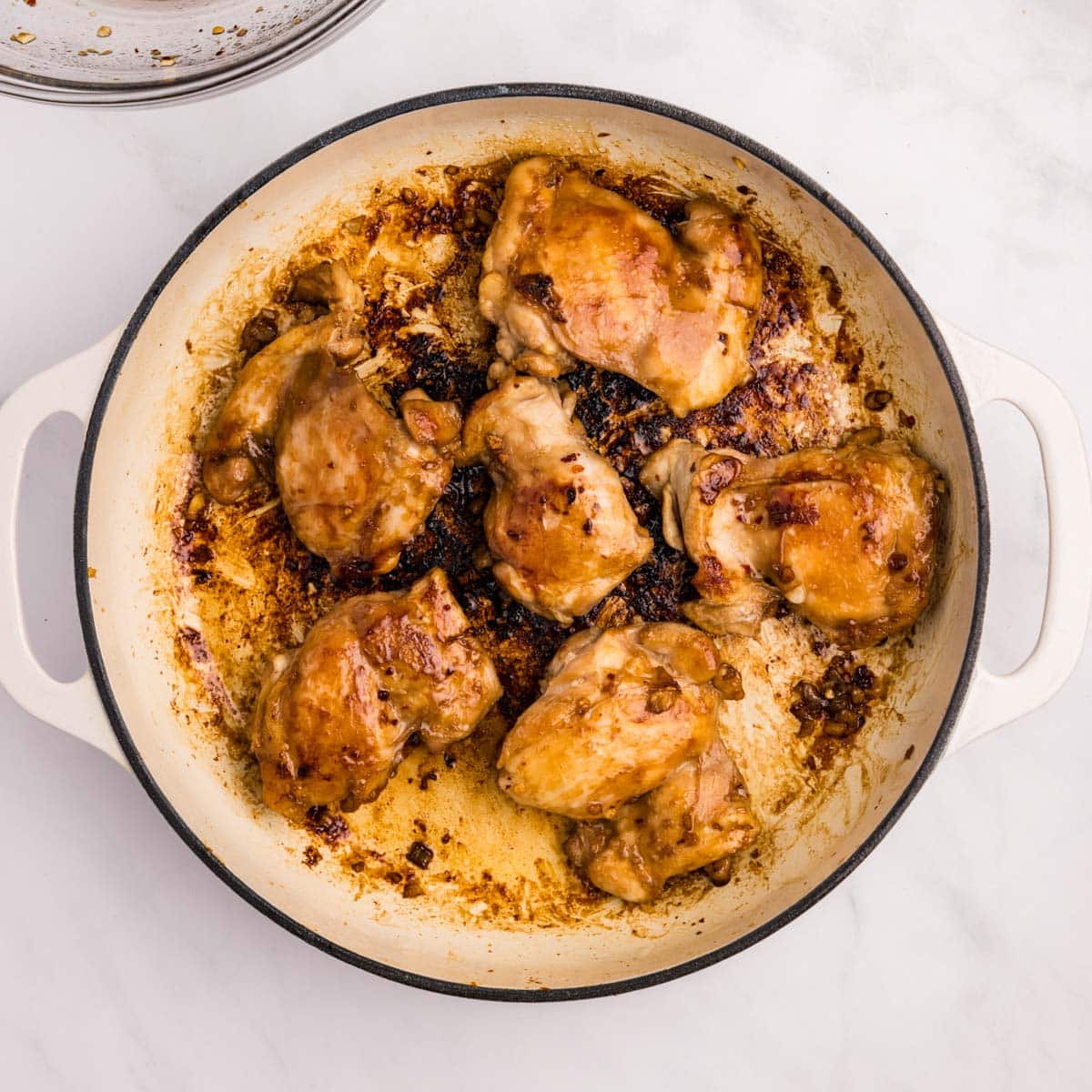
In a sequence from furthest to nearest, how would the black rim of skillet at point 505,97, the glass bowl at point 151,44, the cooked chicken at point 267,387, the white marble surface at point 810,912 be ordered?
1. the white marble surface at point 810,912
2. the cooked chicken at point 267,387
3. the black rim of skillet at point 505,97
4. the glass bowl at point 151,44

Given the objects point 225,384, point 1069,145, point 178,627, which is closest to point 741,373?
point 1069,145

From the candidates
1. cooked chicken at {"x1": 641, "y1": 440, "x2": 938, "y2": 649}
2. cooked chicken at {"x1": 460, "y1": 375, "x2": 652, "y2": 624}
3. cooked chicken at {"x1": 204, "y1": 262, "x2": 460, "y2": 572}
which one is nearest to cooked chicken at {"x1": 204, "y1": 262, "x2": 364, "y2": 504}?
cooked chicken at {"x1": 204, "y1": 262, "x2": 460, "y2": 572}

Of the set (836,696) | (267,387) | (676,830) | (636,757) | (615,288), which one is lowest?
(676,830)

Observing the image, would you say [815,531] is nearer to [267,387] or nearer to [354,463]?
[354,463]

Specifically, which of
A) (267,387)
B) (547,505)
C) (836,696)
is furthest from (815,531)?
(267,387)

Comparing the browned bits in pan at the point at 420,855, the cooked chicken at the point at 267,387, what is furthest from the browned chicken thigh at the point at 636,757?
the cooked chicken at the point at 267,387

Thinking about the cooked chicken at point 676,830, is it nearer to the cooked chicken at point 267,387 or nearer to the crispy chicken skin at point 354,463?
the crispy chicken skin at point 354,463

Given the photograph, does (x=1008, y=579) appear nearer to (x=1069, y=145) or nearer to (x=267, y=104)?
(x=1069, y=145)
